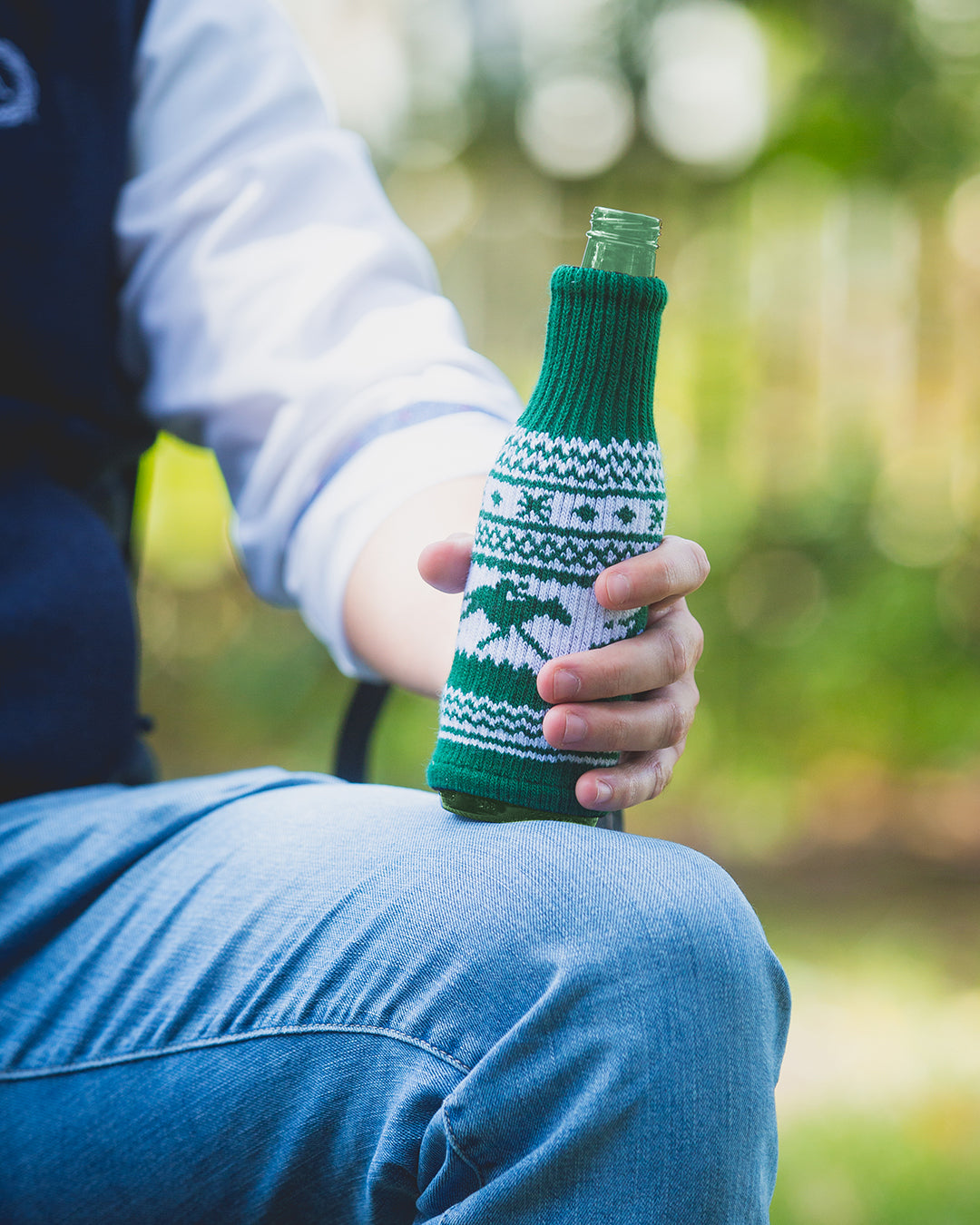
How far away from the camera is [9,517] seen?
93cm

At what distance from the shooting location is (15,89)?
986 mm

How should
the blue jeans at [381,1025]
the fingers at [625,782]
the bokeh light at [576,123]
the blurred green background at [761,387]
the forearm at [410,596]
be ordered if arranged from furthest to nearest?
the bokeh light at [576,123]
the blurred green background at [761,387]
the forearm at [410,596]
the fingers at [625,782]
the blue jeans at [381,1025]

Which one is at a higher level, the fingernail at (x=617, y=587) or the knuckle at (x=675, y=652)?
the fingernail at (x=617, y=587)

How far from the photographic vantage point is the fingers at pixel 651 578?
670 millimetres

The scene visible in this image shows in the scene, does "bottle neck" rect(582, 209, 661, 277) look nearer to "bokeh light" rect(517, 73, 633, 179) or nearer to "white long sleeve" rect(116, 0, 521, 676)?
"white long sleeve" rect(116, 0, 521, 676)

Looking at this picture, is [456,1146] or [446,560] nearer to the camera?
[456,1146]

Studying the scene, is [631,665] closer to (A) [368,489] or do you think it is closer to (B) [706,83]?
(A) [368,489]

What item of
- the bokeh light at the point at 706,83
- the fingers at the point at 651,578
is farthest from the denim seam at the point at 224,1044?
the bokeh light at the point at 706,83

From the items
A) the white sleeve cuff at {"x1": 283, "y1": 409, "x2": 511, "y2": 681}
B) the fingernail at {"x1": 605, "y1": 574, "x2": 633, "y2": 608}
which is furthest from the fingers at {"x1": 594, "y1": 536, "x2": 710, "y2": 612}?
the white sleeve cuff at {"x1": 283, "y1": 409, "x2": 511, "y2": 681}

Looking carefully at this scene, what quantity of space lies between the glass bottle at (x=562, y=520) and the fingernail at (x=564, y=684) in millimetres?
18

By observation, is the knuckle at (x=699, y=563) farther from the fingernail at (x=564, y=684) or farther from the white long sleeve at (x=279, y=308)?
the white long sleeve at (x=279, y=308)

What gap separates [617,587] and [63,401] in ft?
1.85

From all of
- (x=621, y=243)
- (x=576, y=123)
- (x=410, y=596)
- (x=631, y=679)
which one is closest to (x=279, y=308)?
(x=410, y=596)

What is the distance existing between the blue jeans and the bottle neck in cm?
32
